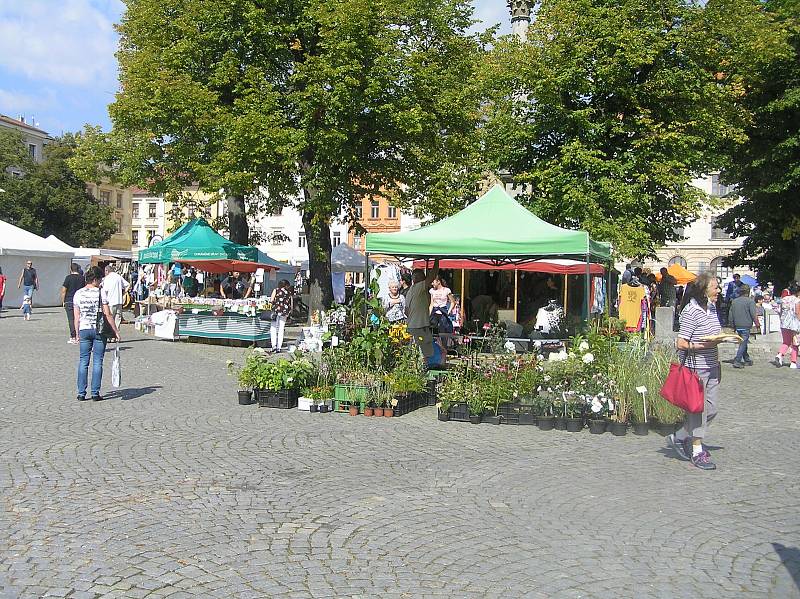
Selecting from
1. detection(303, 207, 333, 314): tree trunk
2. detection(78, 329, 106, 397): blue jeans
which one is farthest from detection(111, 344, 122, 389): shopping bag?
detection(303, 207, 333, 314): tree trunk

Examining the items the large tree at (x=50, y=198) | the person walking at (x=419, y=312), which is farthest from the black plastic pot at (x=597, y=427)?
the large tree at (x=50, y=198)

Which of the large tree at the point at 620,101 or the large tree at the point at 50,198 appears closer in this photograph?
the large tree at the point at 620,101

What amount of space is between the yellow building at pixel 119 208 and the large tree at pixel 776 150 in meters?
64.4

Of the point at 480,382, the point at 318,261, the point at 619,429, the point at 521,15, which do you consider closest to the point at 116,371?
the point at 480,382

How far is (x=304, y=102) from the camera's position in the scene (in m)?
21.7

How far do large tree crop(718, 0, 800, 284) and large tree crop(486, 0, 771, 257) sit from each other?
6.25 feet

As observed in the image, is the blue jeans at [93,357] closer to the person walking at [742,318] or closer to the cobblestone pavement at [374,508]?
the cobblestone pavement at [374,508]

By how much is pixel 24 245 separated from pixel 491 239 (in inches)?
1111

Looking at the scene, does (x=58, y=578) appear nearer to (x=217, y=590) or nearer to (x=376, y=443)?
(x=217, y=590)

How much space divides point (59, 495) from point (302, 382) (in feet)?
16.6

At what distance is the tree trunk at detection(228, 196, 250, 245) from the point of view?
91.8ft

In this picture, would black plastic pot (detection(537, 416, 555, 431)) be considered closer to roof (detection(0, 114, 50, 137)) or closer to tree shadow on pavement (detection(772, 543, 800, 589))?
tree shadow on pavement (detection(772, 543, 800, 589))

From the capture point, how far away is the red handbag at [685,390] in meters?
7.84

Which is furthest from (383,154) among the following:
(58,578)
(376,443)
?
(58,578)
